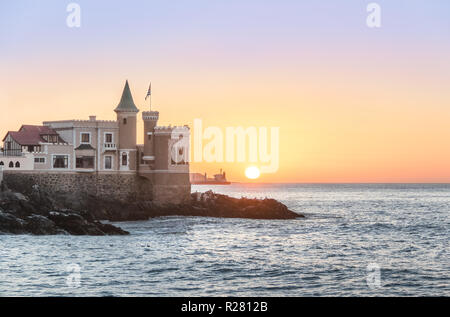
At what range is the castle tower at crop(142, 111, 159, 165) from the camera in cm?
8900

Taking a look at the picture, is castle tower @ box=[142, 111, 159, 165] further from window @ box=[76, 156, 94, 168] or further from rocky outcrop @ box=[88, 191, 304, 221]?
window @ box=[76, 156, 94, 168]

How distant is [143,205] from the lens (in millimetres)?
86062

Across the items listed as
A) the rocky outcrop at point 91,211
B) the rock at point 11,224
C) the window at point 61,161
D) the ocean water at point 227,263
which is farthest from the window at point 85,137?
the rock at point 11,224

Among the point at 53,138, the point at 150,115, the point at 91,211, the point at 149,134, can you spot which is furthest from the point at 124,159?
the point at 91,211

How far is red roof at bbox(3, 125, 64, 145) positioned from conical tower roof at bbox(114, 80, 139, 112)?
8.69m

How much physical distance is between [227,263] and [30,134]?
4543 centimetres

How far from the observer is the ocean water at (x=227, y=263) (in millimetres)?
38059

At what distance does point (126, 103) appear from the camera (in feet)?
293

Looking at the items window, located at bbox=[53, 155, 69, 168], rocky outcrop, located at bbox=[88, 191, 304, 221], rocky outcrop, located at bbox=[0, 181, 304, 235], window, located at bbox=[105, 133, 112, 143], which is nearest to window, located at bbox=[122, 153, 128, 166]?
window, located at bbox=[105, 133, 112, 143]

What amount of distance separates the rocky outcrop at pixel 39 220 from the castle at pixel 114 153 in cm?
1295

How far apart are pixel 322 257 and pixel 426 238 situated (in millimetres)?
20949

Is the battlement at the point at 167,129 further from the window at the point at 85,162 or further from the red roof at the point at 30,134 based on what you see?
the red roof at the point at 30,134
